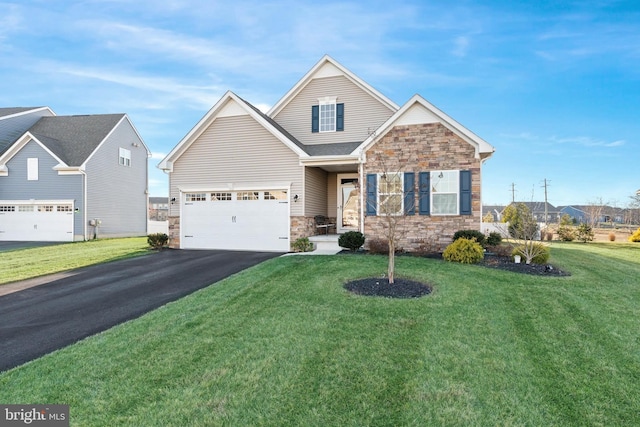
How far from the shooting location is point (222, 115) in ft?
46.4

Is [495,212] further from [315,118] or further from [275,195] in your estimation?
[275,195]

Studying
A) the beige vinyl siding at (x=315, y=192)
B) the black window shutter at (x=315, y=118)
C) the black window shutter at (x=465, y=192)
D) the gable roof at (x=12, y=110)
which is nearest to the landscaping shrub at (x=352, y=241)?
the beige vinyl siding at (x=315, y=192)

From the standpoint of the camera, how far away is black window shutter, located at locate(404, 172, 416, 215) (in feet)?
39.5

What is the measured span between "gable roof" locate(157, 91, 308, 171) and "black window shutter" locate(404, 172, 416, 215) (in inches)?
163

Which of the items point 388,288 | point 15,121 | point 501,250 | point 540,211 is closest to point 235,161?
point 388,288

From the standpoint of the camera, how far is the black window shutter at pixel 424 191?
1188 centimetres

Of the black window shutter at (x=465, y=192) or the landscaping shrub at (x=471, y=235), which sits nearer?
the landscaping shrub at (x=471, y=235)

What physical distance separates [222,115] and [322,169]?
507 cm

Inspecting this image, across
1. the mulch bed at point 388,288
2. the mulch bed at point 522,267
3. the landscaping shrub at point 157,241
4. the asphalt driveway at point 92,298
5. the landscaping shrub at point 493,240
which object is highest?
the landscaping shrub at point 493,240

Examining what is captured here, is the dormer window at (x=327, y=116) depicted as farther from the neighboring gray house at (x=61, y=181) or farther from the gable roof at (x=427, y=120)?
the neighboring gray house at (x=61, y=181)

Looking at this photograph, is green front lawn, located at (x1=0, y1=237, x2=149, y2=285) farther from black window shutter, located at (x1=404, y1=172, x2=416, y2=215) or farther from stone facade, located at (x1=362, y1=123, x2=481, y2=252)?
black window shutter, located at (x1=404, y1=172, x2=416, y2=215)

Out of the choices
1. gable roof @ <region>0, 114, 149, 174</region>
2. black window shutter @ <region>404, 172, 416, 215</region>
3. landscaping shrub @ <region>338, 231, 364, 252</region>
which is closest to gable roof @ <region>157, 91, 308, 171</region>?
landscaping shrub @ <region>338, 231, 364, 252</region>

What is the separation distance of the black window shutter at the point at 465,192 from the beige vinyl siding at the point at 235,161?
615 centimetres

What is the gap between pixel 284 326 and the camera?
16.1 ft
